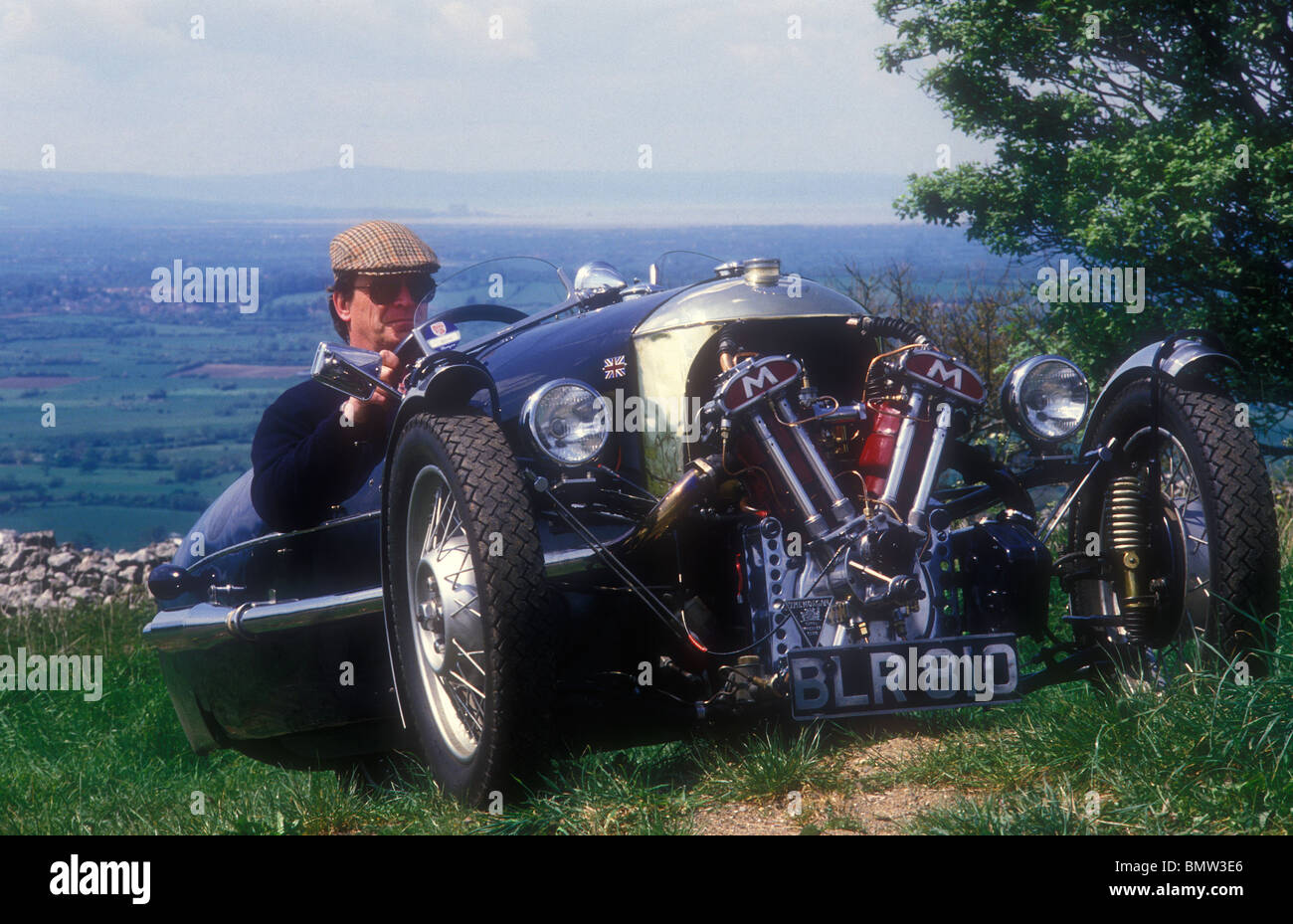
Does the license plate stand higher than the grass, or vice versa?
the license plate

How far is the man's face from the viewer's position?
468 centimetres

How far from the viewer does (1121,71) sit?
11719 millimetres

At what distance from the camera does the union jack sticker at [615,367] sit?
13.6 feet

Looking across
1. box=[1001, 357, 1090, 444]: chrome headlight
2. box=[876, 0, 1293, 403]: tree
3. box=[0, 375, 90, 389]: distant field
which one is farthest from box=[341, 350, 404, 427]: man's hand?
box=[0, 375, 90, 389]: distant field

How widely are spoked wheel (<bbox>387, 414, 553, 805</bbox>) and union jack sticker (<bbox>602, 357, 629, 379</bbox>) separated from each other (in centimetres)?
77

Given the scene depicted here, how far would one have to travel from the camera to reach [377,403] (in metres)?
4.06

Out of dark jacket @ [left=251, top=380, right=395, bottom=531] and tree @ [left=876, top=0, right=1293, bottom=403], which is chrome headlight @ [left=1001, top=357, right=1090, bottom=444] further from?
tree @ [left=876, top=0, right=1293, bottom=403]

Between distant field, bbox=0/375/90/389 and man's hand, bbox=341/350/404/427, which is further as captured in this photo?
distant field, bbox=0/375/90/389
